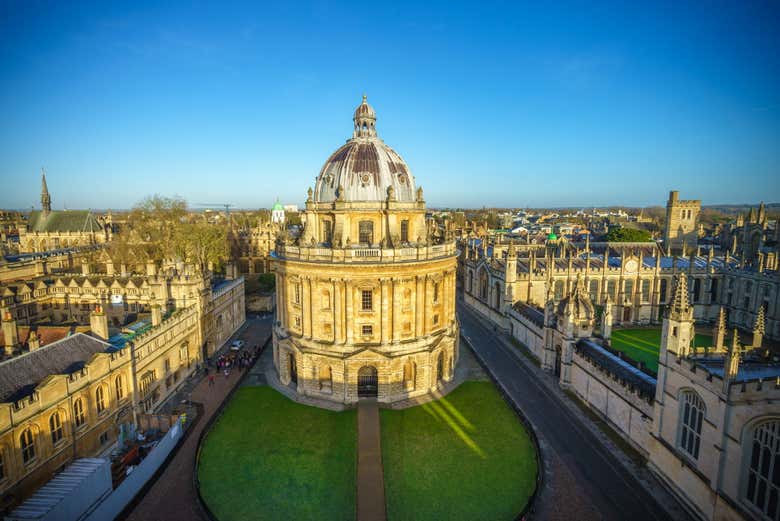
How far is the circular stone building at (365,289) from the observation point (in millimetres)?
32688

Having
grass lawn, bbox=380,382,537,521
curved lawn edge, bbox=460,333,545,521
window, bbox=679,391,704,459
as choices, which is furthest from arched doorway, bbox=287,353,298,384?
window, bbox=679,391,704,459

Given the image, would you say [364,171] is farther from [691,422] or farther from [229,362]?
[691,422]

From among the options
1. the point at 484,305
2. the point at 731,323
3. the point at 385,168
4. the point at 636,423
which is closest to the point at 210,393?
the point at 385,168

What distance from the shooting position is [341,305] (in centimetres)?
3275

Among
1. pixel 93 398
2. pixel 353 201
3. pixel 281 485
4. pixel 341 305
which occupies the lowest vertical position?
pixel 281 485

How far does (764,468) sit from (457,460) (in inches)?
588

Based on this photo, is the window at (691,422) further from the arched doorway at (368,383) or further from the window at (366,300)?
the window at (366,300)

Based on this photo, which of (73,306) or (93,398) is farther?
(73,306)

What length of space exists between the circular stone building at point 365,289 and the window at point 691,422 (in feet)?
57.6

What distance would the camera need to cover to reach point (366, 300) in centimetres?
3328

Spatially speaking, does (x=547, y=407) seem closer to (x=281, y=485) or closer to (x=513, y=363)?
(x=513, y=363)

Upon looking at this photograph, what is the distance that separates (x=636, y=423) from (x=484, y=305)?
32.0m

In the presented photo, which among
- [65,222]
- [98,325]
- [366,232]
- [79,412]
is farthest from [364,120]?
[65,222]

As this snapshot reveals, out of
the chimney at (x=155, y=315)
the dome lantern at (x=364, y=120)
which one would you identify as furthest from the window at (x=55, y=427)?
the dome lantern at (x=364, y=120)
